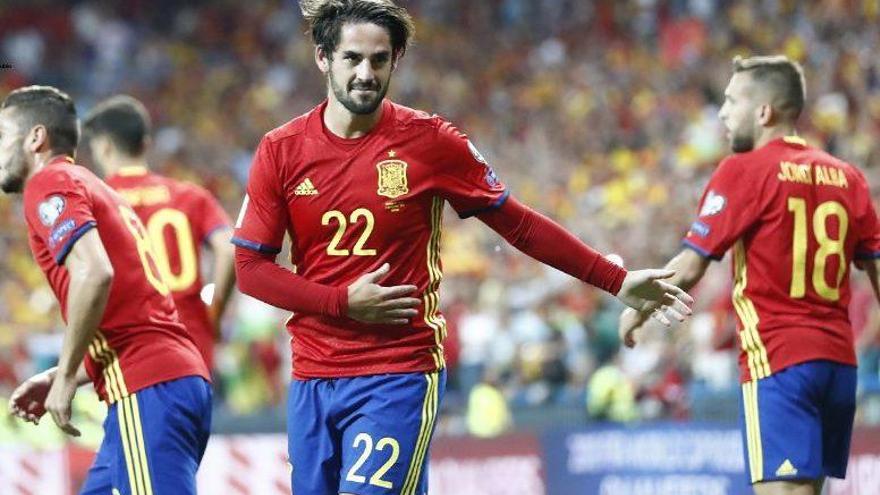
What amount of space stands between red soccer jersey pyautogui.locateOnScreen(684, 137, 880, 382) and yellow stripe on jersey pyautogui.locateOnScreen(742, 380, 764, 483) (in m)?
0.08

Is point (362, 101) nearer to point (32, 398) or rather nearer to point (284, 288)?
point (284, 288)

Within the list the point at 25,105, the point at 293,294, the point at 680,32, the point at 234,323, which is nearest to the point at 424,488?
the point at 293,294

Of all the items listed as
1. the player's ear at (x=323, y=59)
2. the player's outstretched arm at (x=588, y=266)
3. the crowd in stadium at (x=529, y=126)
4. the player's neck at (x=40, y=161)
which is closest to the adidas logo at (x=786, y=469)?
the player's outstretched arm at (x=588, y=266)

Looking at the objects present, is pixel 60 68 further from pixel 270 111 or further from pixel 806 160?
pixel 806 160

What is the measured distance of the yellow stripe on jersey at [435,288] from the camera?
5.60m

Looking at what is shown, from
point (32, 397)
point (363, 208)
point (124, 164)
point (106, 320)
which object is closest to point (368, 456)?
point (363, 208)

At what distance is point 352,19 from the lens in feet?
17.8

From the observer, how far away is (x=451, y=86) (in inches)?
861

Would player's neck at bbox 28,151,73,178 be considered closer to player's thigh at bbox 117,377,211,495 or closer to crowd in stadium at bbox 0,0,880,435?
player's thigh at bbox 117,377,211,495

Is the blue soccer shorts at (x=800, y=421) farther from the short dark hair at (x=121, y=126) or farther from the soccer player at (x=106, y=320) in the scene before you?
the short dark hair at (x=121, y=126)

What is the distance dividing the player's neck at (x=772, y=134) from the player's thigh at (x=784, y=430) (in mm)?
1051

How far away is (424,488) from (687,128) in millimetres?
12214

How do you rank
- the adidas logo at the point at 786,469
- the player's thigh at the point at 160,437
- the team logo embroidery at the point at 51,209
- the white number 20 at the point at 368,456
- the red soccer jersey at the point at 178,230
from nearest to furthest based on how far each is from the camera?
1. the white number 20 at the point at 368,456
2. the team logo embroidery at the point at 51,209
3. the player's thigh at the point at 160,437
4. the adidas logo at the point at 786,469
5. the red soccer jersey at the point at 178,230

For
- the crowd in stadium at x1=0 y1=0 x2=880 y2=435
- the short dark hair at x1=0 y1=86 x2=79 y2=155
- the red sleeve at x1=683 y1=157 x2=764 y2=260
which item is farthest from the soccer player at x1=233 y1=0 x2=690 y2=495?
the crowd in stadium at x1=0 y1=0 x2=880 y2=435
